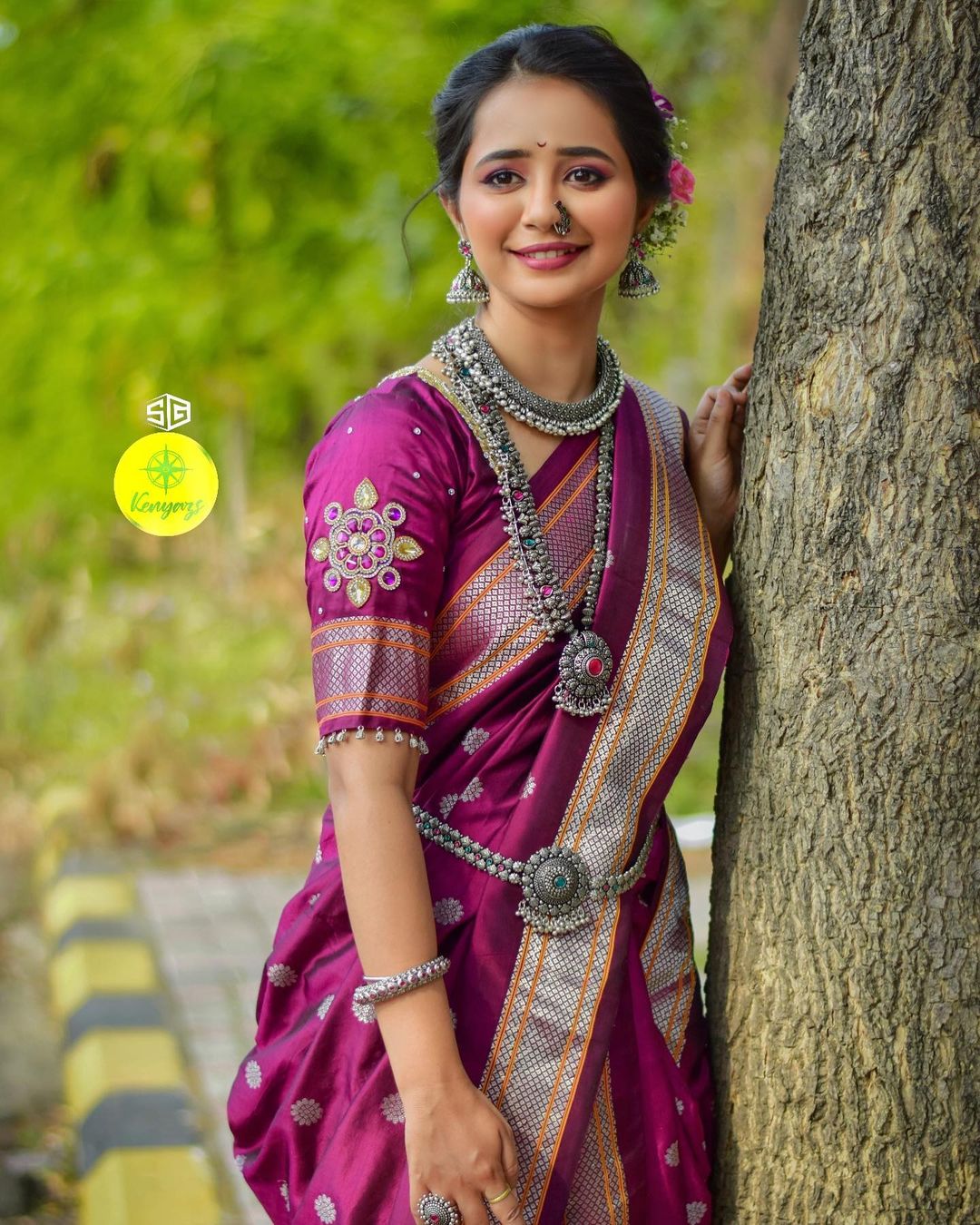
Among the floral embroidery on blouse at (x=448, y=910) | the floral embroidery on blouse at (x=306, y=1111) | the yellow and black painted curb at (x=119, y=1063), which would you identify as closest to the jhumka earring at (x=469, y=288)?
the floral embroidery on blouse at (x=448, y=910)

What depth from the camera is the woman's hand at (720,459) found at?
1.82m

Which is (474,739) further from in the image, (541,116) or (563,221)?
(541,116)

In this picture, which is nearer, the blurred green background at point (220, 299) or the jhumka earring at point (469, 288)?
the jhumka earring at point (469, 288)

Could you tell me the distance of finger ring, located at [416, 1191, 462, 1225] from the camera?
1467 millimetres

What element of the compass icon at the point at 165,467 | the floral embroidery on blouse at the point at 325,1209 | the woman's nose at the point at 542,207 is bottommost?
the floral embroidery on blouse at the point at 325,1209

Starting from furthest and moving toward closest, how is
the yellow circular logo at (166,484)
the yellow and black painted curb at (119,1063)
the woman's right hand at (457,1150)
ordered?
the yellow and black painted curb at (119,1063) → the yellow circular logo at (166,484) → the woman's right hand at (457,1150)

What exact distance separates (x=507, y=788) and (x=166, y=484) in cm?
82

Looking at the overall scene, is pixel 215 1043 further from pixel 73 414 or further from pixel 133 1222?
pixel 73 414

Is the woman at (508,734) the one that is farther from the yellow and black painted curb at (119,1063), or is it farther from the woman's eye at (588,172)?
the yellow and black painted curb at (119,1063)

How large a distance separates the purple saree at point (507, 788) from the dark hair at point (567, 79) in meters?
0.30

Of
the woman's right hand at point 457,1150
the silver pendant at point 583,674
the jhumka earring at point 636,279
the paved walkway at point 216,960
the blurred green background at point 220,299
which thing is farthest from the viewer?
the blurred green background at point 220,299

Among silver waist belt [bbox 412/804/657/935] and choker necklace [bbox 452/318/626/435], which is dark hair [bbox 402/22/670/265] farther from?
silver waist belt [bbox 412/804/657/935]

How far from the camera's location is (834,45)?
5.01ft

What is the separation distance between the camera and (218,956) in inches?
161
